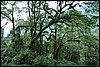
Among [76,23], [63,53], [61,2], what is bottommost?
[63,53]

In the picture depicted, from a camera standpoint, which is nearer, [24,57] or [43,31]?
[24,57]

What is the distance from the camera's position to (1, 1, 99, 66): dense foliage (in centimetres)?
975

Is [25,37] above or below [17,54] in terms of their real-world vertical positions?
above

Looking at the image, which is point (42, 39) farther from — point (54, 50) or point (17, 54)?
point (17, 54)

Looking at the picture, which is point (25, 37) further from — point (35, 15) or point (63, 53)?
point (63, 53)

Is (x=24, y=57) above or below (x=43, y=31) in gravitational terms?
below

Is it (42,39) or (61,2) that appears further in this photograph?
(42,39)

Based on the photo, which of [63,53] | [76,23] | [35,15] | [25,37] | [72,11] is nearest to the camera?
[72,11]

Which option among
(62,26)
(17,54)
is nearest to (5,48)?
(17,54)

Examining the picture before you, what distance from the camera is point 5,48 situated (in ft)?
35.5

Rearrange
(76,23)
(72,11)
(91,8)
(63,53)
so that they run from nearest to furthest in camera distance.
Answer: (91,8) < (72,11) < (76,23) < (63,53)

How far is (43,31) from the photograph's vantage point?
10789 mm

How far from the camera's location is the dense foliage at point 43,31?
32.0 feet

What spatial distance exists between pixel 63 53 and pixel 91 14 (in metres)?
6.74
